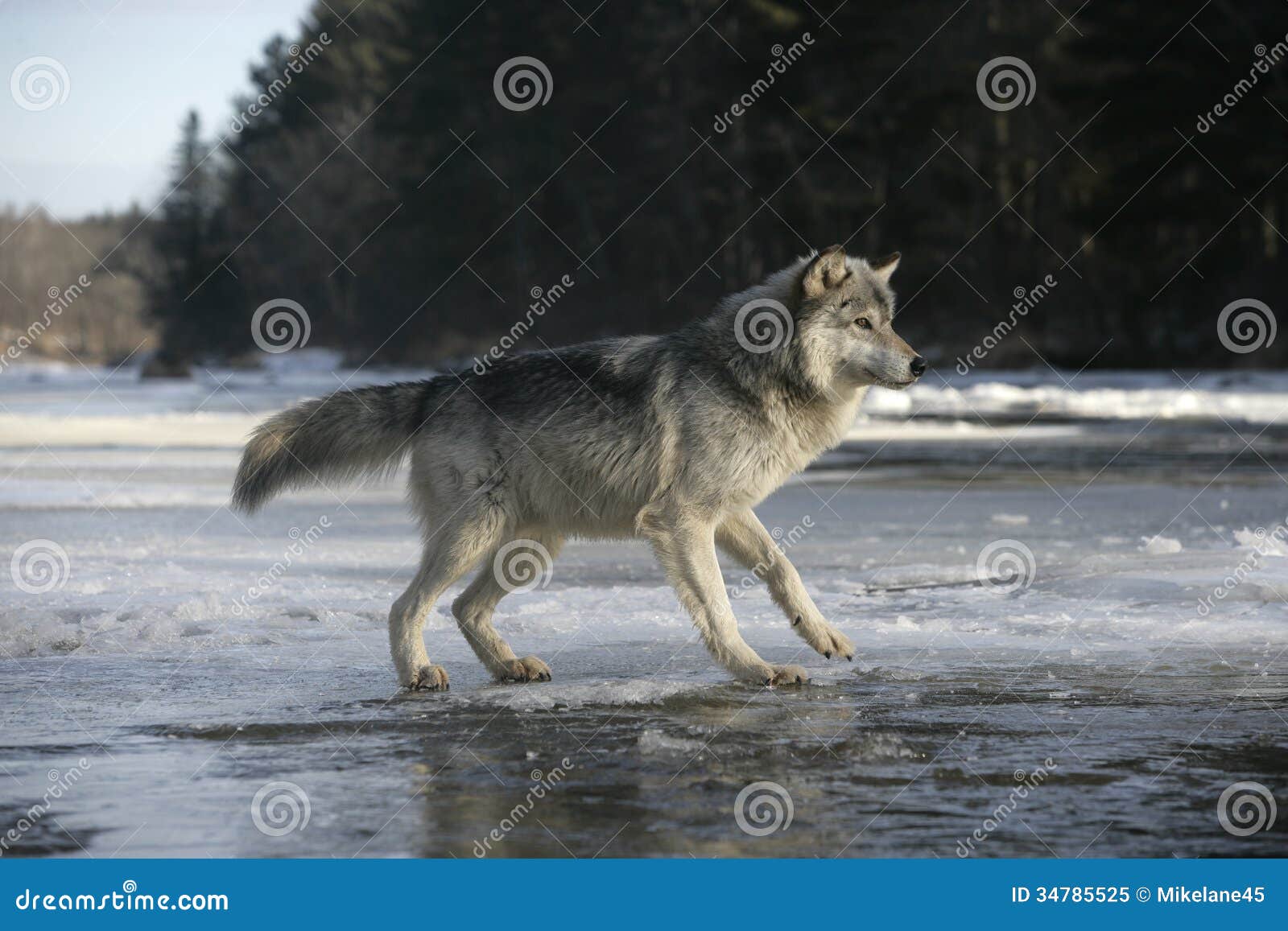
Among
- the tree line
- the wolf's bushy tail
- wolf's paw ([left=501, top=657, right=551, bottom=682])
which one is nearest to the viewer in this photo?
wolf's paw ([left=501, top=657, right=551, bottom=682])

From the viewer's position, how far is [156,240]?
86250mm

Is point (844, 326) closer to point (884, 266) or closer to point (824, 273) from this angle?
point (824, 273)

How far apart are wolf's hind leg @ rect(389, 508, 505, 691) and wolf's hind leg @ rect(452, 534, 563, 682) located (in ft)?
0.52

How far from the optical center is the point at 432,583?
737 cm

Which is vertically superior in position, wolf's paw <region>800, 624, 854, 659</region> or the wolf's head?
the wolf's head

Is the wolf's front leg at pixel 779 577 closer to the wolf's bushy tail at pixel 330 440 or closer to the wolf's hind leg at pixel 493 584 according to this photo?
the wolf's hind leg at pixel 493 584

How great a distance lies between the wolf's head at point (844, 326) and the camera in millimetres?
7562

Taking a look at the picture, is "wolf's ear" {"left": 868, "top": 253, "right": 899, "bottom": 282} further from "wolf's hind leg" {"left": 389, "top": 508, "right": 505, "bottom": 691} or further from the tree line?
the tree line

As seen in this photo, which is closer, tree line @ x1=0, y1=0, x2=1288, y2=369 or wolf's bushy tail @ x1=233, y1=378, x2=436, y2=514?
wolf's bushy tail @ x1=233, y1=378, x2=436, y2=514

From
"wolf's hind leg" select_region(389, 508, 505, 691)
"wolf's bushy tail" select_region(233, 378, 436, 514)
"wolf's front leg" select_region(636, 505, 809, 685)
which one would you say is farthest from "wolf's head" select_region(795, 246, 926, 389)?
"wolf's bushy tail" select_region(233, 378, 436, 514)

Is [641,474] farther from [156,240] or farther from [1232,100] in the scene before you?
[156,240]

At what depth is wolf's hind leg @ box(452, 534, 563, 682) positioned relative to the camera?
7637 mm

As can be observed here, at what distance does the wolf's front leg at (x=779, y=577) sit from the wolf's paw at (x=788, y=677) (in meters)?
0.47

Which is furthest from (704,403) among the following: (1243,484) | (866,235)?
(866,235)
